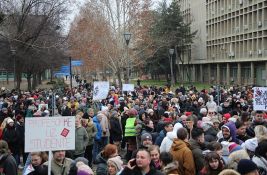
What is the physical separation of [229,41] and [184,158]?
181 ft

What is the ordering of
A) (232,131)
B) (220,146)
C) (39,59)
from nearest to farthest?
1. (220,146)
2. (232,131)
3. (39,59)

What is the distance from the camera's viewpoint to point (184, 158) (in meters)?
7.55

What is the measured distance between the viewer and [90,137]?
12.4 metres

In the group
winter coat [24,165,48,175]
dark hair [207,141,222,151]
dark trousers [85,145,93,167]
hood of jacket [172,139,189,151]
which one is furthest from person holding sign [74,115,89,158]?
dark hair [207,141,222,151]

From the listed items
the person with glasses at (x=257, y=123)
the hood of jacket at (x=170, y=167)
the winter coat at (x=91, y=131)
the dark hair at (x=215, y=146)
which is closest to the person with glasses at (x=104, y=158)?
the hood of jacket at (x=170, y=167)

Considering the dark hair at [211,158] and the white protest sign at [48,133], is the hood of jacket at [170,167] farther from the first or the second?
the white protest sign at [48,133]

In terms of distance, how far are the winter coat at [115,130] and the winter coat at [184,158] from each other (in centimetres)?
639

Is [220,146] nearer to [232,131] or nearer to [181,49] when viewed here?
[232,131]

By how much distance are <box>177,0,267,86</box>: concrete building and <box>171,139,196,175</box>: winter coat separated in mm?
44042

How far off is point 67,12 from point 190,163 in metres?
35.2

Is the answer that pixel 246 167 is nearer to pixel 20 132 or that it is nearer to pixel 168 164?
pixel 168 164

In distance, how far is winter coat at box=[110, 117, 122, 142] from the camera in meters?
14.0

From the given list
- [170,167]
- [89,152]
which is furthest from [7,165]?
[89,152]

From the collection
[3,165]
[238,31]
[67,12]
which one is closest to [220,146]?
[3,165]
